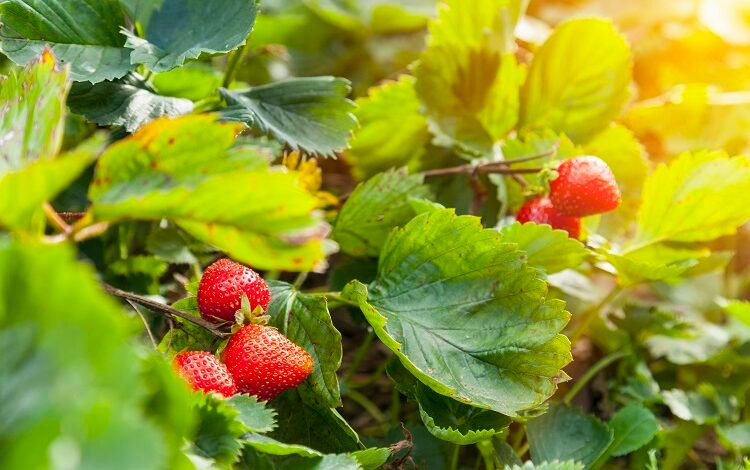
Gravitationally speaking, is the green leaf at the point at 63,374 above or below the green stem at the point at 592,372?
above

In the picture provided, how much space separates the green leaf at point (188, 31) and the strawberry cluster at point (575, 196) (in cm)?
38

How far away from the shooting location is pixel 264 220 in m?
0.52

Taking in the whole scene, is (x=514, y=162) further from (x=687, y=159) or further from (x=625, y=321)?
(x=625, y=321)

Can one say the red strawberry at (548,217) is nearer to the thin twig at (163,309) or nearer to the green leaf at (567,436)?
the green leaf at (567,436)

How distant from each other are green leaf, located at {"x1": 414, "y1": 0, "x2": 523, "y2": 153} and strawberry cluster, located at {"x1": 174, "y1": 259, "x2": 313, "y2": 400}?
45 cm

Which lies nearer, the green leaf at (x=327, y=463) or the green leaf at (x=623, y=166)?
the green leaf at (x=327, y=463)

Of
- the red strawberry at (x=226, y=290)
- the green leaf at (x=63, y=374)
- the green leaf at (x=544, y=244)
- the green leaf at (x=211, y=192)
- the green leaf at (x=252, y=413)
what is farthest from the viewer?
the green leaf at (x=544, y=244)

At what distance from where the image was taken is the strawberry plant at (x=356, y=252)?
458 millimetres

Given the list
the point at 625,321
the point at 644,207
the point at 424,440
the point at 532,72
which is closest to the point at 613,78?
the point at 532,72

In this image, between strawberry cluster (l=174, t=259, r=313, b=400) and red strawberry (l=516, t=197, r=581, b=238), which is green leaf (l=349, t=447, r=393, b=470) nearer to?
strawberry cluster (l=174, t=259, r=313, b=400)

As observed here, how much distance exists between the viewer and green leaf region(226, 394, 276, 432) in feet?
2.00

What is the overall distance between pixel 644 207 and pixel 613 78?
21 cm

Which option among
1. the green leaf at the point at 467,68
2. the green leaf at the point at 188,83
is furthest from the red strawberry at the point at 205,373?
the green leaf at the point at 467,68

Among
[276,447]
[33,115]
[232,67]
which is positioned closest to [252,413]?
[276,447]
